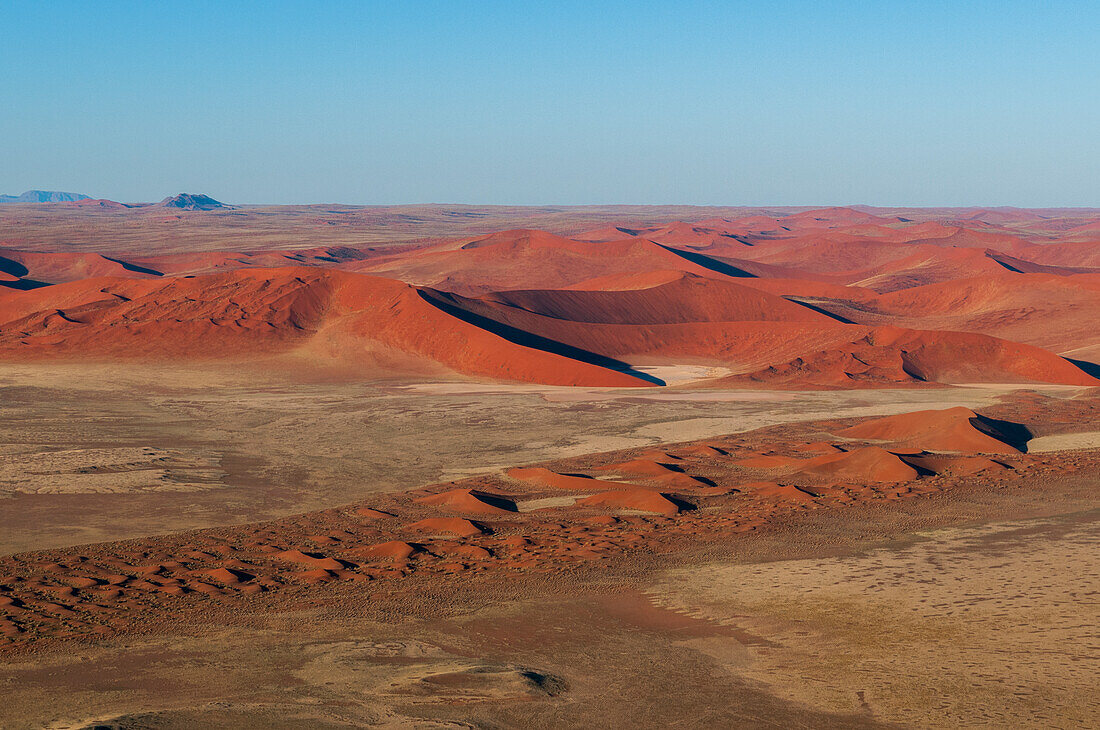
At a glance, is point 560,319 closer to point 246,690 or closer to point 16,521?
point 16,521

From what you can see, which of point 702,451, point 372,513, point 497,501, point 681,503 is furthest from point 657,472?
point 372,513

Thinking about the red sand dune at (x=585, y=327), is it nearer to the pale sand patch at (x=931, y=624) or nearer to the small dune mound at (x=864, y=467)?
the small dune mound at (x=864, y=467)

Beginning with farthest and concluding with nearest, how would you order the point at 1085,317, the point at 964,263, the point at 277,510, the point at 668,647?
the point at 964,263 < the point at 1085,317 < the point at 277,510 < the point at 668,647

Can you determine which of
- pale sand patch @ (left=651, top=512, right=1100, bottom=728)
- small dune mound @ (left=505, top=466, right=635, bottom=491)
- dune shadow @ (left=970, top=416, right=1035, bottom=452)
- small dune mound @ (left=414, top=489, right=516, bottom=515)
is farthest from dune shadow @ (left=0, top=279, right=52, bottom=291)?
pale sand patch @ (left=651, top=512, right=1100, bottom=728)

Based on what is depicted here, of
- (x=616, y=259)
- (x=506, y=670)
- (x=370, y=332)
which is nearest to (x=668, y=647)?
(x=506, y=670)

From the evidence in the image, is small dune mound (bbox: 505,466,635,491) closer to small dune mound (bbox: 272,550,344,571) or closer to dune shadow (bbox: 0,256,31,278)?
small dune mound (bbox: 272,550,344,571)

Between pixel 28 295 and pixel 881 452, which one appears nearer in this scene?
pixel 881 452

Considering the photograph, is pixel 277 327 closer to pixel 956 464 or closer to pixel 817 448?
pixel 817 448
